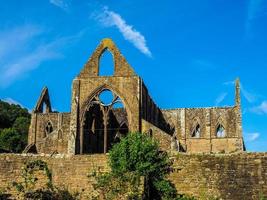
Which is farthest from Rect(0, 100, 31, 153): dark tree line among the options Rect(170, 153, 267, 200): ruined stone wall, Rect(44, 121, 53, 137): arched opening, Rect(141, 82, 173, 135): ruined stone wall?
Rect(170, 153, 267, 200): ruined stone wall

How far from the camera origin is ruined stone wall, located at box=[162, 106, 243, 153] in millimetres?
52562

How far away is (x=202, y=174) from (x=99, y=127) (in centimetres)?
2231

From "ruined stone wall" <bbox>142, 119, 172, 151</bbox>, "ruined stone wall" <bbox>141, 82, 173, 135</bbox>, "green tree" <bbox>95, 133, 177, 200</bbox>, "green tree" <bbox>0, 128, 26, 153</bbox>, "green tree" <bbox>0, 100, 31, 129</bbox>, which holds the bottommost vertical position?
"green tree" <bbox>95, 133, 177, 200</bbox>

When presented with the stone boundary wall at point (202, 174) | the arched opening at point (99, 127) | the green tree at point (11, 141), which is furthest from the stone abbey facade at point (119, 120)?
the stone boundary wall at point (202, 174)

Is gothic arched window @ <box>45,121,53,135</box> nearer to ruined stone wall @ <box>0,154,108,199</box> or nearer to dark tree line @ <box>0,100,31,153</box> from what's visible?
dark tree line @ <box>0,100,31,153</box>

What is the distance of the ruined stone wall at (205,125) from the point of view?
172 ft

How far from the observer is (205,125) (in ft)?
177

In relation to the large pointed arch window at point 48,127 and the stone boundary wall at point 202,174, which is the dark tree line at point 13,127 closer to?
the large pointed arch window at point 48,127

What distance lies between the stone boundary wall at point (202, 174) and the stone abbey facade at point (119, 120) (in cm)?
1393

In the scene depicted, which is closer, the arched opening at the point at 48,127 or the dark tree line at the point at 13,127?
the arched opening at the point at 48,127

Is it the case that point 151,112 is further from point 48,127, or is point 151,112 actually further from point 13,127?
point 13,127

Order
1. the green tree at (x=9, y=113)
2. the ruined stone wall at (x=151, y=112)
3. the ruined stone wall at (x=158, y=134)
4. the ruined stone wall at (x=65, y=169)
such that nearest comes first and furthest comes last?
the ruined stone wall at (x=65, y=169), the ruined stone wall at (x=158, y=134), the ruined stone wall at (x=151, y=112), the green tree at (x=9, y=113)

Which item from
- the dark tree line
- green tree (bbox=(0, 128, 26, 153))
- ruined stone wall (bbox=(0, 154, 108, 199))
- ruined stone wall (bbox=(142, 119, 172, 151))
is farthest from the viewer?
the dark tree line

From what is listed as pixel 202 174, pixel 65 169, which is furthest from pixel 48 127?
pixel 202 174
